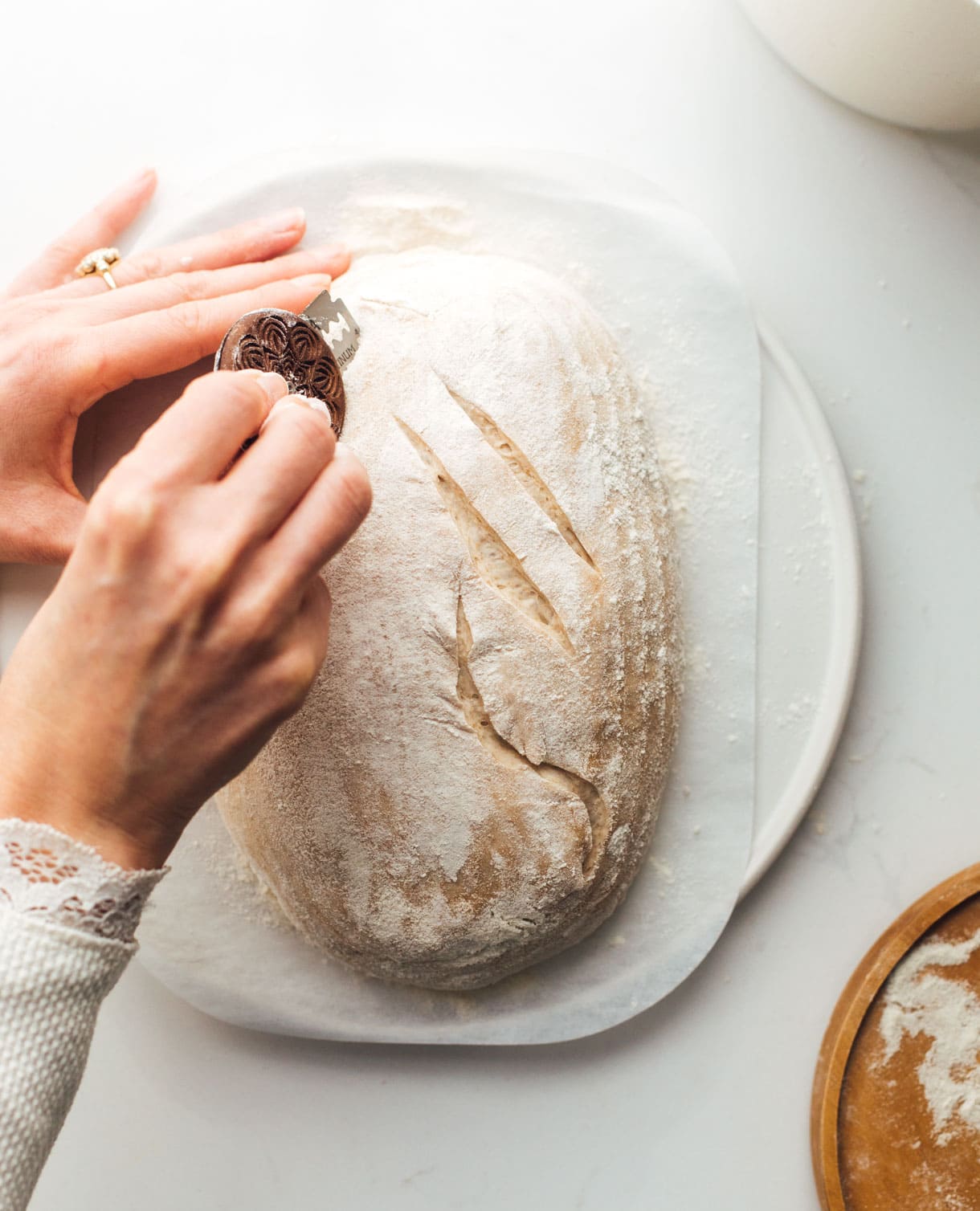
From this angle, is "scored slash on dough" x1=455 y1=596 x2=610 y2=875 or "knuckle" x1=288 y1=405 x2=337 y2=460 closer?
"knuckle" x1=288 y1=405 x2=337 y2=460

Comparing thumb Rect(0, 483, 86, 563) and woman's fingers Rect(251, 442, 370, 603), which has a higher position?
woman's fingers Rect(251, 442, 370, 603)

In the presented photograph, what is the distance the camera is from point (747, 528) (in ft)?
4.14

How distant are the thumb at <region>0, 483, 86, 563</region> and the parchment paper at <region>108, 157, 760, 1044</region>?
119 millimetres

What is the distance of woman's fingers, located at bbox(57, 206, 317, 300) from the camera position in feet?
4.09

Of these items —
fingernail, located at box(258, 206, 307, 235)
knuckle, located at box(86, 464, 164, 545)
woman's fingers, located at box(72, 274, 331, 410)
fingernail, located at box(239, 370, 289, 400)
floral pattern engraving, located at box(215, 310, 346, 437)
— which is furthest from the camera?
fingernail, located at box(258, 206, 307, 235)

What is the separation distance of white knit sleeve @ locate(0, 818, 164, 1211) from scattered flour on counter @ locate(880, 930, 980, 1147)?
0.99m

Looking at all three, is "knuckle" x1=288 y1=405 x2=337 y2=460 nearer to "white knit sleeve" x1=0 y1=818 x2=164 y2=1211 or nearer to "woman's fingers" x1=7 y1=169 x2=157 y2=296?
"white knit sleeve" x1=0 y1=818 x2=164 y2=1211

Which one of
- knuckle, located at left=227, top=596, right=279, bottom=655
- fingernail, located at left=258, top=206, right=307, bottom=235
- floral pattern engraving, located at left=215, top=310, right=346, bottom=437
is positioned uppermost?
fingernail, located at left=258, top=206, right=307, bottom=235

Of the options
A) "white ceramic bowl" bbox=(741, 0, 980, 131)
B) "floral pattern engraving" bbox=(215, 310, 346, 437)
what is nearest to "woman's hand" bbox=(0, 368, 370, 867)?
"floral pattern engraving" bbox=(215, 310, 346, 437)

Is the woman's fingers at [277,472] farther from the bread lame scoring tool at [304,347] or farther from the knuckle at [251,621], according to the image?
the bread lame scoring tool at [304,347]

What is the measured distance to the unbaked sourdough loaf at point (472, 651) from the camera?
106 centimetres

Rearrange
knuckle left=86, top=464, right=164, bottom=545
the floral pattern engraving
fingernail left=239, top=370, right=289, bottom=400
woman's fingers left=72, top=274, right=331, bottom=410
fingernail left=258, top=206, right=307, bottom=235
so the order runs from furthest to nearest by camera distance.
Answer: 1. fingernail left=258, top=206, right=307, bottom=235
2. woman's fingers left=72, top=274, right=331, bottom=410
3. the floral pattern engraving
4. fingernail left=239, top=370, right=289, bottom=400
5. knuckle left=86, top=464, right=164, bottom=545

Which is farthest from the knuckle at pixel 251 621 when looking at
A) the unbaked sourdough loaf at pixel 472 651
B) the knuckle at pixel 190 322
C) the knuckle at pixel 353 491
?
the knuckle at pixel 190 322

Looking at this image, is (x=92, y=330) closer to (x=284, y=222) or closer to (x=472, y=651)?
(x=284, y=222)
